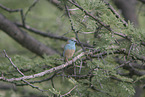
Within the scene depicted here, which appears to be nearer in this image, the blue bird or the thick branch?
the blue bird

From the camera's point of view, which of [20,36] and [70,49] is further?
[20,36]

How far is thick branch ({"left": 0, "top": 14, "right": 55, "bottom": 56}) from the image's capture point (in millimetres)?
4648

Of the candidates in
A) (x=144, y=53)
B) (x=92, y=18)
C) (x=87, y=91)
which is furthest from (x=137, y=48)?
(x=87, y=91)

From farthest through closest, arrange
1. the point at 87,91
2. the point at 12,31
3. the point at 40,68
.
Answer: the point at 12,31 → the point at 40,68 → the point at 87,91

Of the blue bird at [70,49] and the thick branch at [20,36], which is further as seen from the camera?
the thick branch at [20,36]

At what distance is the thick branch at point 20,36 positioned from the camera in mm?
4648

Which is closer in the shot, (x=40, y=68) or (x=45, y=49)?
(x=40, y=68)

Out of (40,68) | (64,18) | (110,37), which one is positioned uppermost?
(64,18)

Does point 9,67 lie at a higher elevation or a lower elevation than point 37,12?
lower

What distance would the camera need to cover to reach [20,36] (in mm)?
4812

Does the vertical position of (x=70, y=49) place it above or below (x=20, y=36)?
below

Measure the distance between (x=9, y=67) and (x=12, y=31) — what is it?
73.6 inches

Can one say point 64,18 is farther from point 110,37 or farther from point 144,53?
point 144,53

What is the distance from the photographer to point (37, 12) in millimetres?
7574
